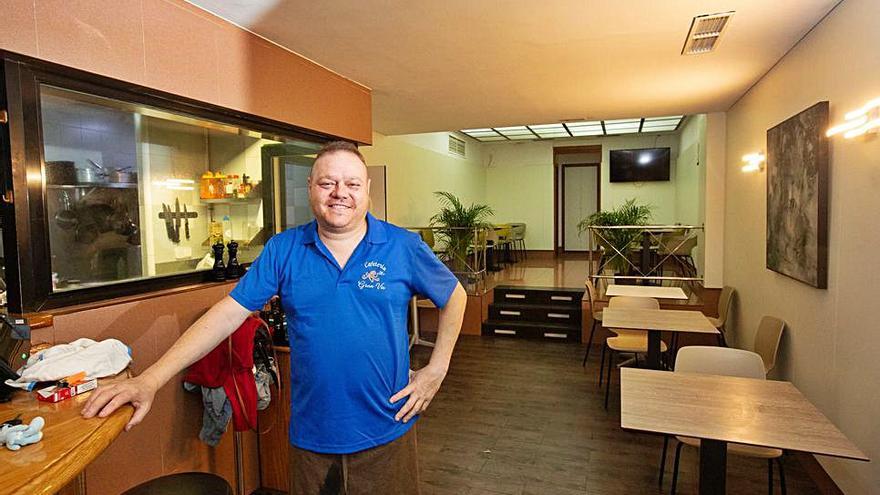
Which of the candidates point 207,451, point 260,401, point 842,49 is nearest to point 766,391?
point 842,49

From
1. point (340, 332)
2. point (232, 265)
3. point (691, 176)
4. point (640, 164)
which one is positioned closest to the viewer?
point (340, 332)

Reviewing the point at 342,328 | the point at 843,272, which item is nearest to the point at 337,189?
the point at 342,328

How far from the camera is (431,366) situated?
1.54 meters

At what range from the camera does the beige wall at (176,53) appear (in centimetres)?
186

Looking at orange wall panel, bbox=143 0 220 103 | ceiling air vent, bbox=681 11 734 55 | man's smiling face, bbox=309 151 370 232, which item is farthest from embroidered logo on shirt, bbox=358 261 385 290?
ceiling air vent, bbox=681 11 734 55

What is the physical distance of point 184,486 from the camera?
1.60 m

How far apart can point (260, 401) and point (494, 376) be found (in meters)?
2.67

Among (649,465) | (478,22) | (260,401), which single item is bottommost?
(649,465)

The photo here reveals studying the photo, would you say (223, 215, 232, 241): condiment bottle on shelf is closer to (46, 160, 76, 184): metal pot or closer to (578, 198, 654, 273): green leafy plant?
(46, 160, 76, 184): metal pot

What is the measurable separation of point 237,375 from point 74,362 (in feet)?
3.04

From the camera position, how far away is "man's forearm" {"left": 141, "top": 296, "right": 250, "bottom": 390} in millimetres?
1223

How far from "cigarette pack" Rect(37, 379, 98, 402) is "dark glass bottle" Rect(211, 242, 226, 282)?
1.56 m

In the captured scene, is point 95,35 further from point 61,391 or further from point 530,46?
point 530,46

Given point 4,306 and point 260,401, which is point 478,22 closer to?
point 260,401
